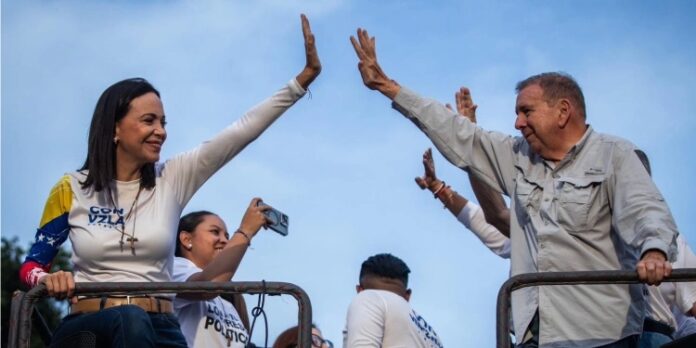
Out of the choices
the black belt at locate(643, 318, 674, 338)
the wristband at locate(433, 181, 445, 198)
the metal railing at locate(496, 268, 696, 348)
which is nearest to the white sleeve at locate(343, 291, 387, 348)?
the wristband at locate(433, 181, 445, 198)

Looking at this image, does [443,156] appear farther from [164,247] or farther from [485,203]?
[164,247]

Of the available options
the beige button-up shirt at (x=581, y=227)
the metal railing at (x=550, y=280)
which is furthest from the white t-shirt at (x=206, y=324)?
the metal railing at (x=550, y=280)

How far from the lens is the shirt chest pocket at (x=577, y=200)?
21.1 feet

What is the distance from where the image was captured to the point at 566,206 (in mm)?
6484

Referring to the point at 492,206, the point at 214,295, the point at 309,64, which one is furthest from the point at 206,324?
the point at 492,206

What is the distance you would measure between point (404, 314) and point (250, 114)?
5.55 ft

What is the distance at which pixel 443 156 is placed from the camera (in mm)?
Result: 7117

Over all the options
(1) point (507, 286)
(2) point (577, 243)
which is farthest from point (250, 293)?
(2) point (577, 243)

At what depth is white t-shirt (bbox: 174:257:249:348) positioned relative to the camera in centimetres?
734

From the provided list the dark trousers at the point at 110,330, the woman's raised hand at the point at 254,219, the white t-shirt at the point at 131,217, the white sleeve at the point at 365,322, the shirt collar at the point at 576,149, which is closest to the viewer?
the dark trousers at the point at 110,330

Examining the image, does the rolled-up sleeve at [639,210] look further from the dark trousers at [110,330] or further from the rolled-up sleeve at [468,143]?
the dark trousers at [110,330]

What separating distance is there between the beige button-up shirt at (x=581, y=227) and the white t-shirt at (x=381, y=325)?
130 cm

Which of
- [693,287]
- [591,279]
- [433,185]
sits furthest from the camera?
[433,185]

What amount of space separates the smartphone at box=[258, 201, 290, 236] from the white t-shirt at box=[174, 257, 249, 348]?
22.4 inches
